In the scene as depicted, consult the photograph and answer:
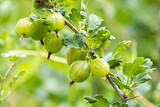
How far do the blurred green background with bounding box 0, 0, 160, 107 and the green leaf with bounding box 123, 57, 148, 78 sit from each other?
89 centimetres

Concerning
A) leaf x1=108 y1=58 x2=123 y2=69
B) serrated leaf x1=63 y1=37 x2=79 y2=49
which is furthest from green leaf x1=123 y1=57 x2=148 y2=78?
serrated leaf x1=63 y1=37 x2=79 y2=49

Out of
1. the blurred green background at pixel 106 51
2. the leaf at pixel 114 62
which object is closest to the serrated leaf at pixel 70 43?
the leaf at pixel 114 62

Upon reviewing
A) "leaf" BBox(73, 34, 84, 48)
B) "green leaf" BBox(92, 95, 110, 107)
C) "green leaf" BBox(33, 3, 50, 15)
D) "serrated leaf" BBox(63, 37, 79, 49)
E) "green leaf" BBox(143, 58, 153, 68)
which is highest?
"green leaf" BBox(33, 3, 50, 15)

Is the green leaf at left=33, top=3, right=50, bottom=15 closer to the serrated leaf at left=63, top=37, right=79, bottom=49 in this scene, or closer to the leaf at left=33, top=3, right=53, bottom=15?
the leaf at left=33, top=3, right=53, bottom=15

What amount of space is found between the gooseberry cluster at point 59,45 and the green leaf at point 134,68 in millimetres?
55

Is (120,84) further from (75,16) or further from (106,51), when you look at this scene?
(106,51)

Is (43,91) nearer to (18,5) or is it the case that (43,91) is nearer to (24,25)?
(18,5)

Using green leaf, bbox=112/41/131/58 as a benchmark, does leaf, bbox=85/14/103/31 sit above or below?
above

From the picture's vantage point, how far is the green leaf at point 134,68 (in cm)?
77

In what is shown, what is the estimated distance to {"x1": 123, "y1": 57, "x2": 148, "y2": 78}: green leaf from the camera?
2.53 feet

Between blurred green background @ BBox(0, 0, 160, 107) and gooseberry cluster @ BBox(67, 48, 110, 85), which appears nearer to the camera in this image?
gooseberry cluster @ BBox(67, 48, 110, 85)

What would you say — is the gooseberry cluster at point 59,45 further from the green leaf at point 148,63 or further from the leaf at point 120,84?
the green leaf at point 148,63

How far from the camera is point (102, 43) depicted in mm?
813

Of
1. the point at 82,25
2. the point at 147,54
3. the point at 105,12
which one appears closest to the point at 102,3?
the point at 105,12
